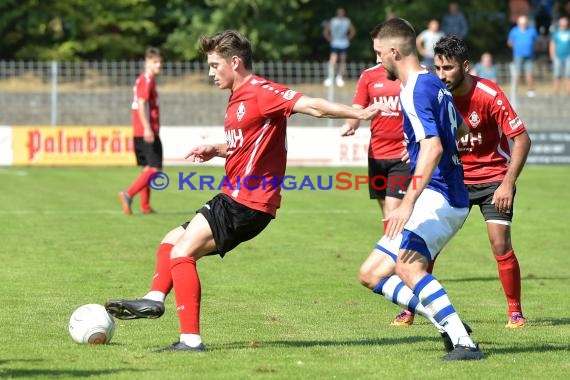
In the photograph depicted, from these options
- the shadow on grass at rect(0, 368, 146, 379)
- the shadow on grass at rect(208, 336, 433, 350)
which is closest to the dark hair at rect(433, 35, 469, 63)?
the shadow on grass at rect(208, 336, 433, 350)

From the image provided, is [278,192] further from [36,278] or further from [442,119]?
[36,278]

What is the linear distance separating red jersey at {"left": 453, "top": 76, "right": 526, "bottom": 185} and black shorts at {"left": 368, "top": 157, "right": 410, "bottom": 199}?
1592mm

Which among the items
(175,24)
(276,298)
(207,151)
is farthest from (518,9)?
(207,151)

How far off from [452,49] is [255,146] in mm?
1799

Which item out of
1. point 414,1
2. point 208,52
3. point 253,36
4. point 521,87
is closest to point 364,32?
point 414,1

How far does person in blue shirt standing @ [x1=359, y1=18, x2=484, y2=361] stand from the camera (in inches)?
277

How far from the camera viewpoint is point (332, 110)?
7082 millimetres

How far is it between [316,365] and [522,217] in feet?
35.5

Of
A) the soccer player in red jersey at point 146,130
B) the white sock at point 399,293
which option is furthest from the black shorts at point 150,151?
the white sock at point 399,293

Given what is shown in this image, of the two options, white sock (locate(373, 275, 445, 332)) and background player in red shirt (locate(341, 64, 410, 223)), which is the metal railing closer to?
background player in red shirt (locate(341, 64, 410, 223))

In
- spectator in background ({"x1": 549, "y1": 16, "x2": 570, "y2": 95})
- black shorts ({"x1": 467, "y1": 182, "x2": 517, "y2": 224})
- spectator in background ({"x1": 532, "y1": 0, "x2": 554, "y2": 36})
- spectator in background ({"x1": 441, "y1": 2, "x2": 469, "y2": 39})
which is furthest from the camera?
spectator in background ({"x1": 532, "y1": 0, "x2": 554, "y2": 36})

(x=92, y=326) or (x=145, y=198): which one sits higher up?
(x=92, y=326)

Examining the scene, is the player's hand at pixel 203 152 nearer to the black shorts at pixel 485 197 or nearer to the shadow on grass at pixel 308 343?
the shadow on grass at pixel 308 343

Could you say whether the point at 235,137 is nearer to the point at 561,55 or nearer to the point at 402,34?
the point at 402,34
